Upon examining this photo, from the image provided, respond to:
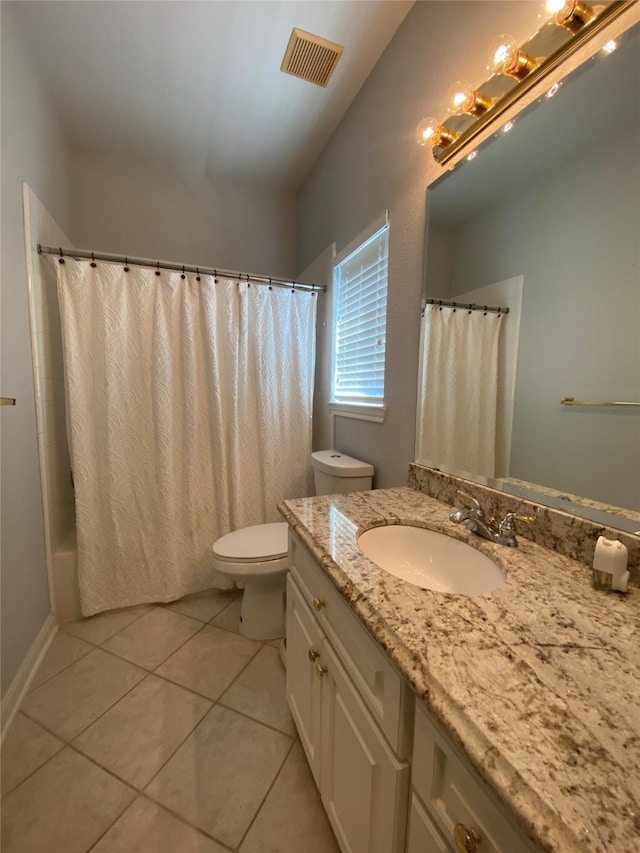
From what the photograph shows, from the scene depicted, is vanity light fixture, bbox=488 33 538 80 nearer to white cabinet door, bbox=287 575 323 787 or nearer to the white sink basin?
the white sink basin

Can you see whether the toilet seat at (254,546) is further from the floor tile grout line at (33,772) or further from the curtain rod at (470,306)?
the curtain rod at (470,306)

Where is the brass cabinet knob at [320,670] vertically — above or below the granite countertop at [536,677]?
below

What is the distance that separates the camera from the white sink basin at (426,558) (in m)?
0.84

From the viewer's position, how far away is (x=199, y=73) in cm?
159

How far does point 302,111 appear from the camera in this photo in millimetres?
1785

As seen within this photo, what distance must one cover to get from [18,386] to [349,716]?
1620 millimetres

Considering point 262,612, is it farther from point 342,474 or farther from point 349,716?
point 349,716

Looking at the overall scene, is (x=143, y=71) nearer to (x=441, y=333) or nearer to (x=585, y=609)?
(x=441, y=333)

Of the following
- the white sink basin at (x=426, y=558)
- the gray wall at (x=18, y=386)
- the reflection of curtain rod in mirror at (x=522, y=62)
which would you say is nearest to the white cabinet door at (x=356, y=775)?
the white sink basin at (x=426, y=558)

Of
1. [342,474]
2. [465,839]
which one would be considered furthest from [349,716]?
[342,474]

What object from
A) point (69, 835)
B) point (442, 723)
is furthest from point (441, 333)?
point (69, 835)

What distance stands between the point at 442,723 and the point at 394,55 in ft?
6.88

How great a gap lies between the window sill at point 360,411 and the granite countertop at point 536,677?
0.79m

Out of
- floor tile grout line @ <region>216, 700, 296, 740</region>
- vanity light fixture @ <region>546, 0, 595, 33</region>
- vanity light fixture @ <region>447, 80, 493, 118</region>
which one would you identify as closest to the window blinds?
vanity light fixture @ <region>447, 80, 493, 118</region>
